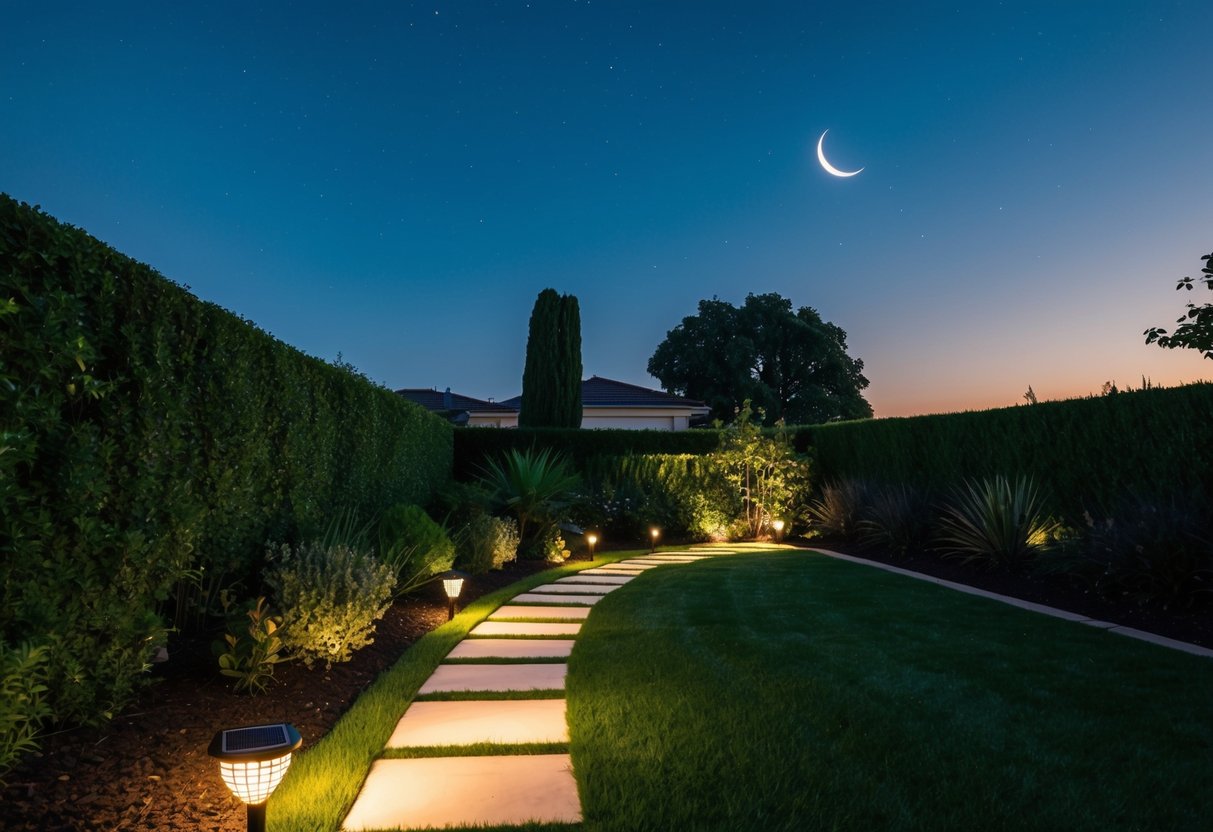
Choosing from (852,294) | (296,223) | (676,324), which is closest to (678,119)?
(852,294)

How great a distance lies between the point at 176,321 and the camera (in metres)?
3.85

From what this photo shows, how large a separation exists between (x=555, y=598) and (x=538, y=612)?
2.50 feet

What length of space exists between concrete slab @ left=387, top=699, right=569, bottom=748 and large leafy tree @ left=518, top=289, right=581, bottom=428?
16.8 metres

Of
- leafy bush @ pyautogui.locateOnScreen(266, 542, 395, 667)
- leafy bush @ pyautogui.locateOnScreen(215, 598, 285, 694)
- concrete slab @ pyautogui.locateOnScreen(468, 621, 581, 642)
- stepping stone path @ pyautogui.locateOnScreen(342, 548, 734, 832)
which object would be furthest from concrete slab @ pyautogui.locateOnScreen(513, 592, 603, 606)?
leafy bush @ pyautogui.locateOnScreen(215, 598, 285, 694)

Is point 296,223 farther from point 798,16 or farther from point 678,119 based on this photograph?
point 798,16

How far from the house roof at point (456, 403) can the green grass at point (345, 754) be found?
2103cm

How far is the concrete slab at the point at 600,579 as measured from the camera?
8.52 meters

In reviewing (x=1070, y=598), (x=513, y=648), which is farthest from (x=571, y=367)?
(x=513, y=648)

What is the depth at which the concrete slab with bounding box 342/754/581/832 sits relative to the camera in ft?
7.81

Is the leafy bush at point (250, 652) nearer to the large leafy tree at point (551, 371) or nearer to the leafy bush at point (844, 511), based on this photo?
the leafy bush at point (844, 511)

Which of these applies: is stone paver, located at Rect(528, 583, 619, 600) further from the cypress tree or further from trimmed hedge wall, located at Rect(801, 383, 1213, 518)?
the cypress tree

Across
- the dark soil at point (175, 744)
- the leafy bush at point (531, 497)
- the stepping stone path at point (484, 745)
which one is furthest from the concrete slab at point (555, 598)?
the leafy bush at point (531, 497)

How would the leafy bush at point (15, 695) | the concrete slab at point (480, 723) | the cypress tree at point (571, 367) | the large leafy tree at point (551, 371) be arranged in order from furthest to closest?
the cypress tree at point (571, 367) → the large leafy tree at point (551, 371) → the concrete slab at point (480, 723) → the leafy bush at point (15, 695)

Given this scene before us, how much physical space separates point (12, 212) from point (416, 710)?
289 centimetres
